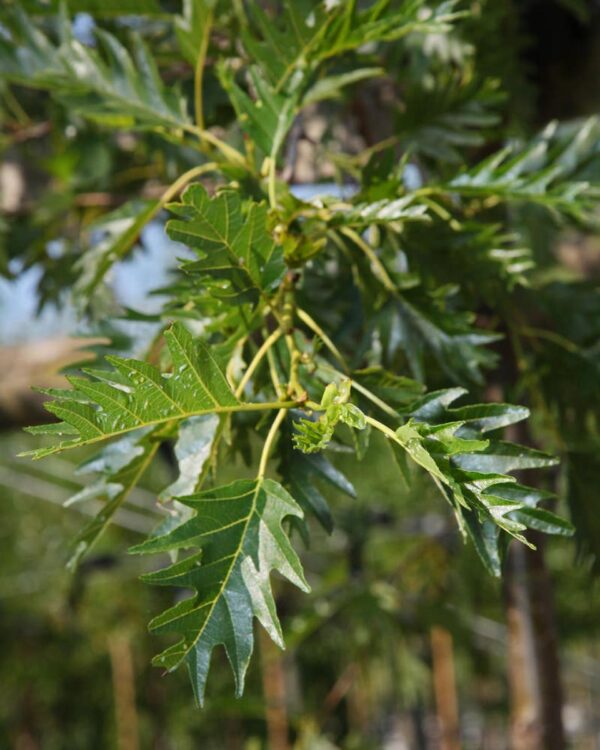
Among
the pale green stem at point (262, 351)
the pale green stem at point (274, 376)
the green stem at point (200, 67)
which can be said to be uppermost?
the green stem at point (200, 67)

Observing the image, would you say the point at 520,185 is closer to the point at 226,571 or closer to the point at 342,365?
the point at 342,365

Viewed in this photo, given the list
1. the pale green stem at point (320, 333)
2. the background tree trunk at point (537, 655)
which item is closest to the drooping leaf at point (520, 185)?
the pale green stem at point (320, 333)

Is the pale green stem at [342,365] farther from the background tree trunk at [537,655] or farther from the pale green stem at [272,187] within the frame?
the background tree trunk at [537,655]

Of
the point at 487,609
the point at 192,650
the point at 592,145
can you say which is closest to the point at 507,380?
the point at 592,145

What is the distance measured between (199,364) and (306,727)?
33.0 inches

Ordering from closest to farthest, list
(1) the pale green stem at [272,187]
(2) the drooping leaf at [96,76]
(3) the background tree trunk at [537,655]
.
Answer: (1) the pale green stem at [272,187] → (2) the drooping leaf at [96,76] → (3) the background tree trunk at [537,655]

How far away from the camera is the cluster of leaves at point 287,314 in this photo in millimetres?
293

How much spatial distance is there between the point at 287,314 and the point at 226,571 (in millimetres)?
121

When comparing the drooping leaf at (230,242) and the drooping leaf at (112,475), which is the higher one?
the drooping leaf at (230,242)

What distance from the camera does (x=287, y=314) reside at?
1.23 ft

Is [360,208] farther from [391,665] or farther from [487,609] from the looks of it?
[487,609]

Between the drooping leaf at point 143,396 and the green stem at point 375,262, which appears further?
the green stem at point 375,262

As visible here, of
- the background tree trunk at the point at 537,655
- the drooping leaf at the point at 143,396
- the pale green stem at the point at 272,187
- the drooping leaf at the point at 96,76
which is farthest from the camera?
the background tree trunk at the point at 537,655

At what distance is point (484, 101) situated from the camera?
1.77 ft
